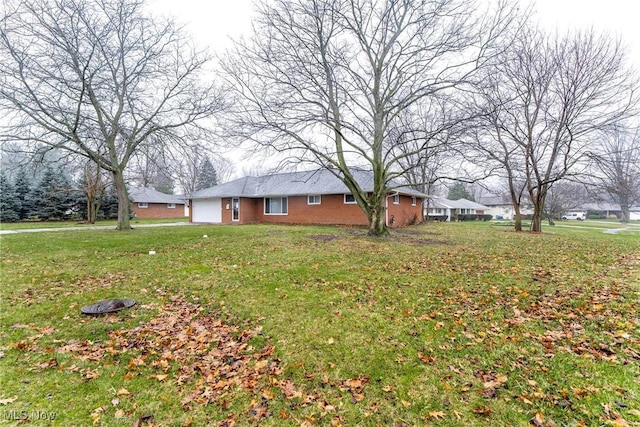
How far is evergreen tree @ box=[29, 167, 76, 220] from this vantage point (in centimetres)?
2425

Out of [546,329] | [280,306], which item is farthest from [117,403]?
[546,329]

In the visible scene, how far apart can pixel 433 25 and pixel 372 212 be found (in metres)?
7.65

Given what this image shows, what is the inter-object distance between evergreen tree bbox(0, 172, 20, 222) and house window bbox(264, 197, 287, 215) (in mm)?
19839

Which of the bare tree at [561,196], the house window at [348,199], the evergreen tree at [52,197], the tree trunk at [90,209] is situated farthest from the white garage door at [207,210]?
the bare tree at [561,196]

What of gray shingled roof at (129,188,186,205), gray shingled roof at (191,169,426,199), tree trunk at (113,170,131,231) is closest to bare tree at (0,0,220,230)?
tree trunk at (113,170,131,231)

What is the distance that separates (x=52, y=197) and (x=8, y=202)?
2.62m

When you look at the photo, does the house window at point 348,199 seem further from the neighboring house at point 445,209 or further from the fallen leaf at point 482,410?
the neighboring house at point 445,209

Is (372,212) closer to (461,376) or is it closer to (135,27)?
(461,376)

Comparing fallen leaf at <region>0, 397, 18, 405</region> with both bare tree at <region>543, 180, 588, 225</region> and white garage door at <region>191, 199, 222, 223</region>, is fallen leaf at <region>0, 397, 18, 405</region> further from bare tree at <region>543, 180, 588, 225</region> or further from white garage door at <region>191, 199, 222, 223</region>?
bare tree at <region>543, 180, 588, 225</region>

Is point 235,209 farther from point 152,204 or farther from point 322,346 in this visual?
point 322,346

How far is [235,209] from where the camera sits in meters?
23.4

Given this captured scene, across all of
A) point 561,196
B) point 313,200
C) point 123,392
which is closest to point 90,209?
point 313,200

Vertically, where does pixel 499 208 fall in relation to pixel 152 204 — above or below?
below

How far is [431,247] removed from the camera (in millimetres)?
10930
